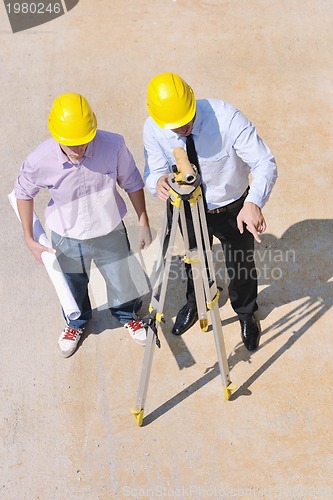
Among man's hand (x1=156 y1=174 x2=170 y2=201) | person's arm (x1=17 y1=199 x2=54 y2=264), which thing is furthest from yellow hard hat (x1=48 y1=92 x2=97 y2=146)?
person's arm (x1=17 y1=199 x2=54 y2=264)

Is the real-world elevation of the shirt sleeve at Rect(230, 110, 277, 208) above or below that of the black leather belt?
above

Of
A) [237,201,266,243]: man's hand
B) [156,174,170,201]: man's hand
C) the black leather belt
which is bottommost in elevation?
the black leather belt

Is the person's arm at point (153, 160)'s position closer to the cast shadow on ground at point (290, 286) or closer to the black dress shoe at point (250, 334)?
the black dress shoe at point (250, 334)

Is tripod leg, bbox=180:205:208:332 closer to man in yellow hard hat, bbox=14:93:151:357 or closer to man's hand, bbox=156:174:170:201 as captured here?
man's hand, bbox=156:174:170:201

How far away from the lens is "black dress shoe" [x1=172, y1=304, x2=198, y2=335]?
5.38 metres

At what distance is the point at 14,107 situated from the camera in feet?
24.1

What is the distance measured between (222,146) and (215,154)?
0.07 metres

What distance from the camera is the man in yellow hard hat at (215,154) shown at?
3.92 metres

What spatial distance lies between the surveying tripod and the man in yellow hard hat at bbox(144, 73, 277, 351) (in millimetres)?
162

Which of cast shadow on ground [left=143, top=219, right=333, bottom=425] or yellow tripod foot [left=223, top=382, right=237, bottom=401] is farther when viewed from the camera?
cast shadow on ground [left=143, top=219, right=333, bottom=425]

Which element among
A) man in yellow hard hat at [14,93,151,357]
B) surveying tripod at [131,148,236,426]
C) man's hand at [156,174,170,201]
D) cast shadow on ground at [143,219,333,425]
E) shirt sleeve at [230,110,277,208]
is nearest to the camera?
surveying tripod at [131,148,236,426]

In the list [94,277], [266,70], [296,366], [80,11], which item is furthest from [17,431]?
[80,11]

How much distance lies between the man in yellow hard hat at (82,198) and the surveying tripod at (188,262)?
0.59 m

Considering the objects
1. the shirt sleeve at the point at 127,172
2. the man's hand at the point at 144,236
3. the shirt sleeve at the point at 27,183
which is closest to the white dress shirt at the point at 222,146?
the shirt sleeve at the point at 127,172
